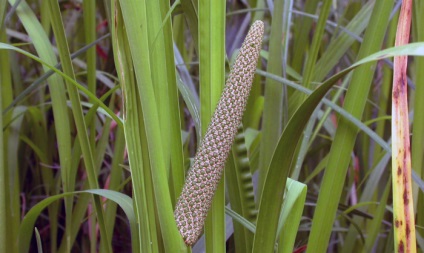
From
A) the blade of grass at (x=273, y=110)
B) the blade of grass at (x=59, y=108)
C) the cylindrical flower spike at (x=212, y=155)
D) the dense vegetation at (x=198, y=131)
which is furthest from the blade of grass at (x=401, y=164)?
the blade of grass at (x=59, y=108)

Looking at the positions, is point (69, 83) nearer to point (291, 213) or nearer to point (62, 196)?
point (62, 196)

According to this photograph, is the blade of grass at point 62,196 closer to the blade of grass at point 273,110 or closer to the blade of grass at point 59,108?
the blade of grass at point 59,108

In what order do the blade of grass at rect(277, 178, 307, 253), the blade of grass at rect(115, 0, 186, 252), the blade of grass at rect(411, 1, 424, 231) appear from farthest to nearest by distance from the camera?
the blade of grass at rect(411, 1, 424, 231) → the blade of grass at rect(277, 178, 307, 253) → the blade of grass at rect(115, 0, 186, 252)

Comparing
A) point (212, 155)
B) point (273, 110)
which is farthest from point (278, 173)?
point (273, 110)

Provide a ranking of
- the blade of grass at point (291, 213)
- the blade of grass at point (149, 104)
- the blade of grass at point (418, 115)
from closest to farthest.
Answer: the blade of grass at point (149, 104)
the blade of grass at point (291, 213)
the blade of grass at point (418, 115)

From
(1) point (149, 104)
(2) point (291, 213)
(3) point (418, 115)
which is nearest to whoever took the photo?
(1) point (149, 104)

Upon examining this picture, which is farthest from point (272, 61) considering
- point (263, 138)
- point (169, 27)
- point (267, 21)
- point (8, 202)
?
point (267, 21)

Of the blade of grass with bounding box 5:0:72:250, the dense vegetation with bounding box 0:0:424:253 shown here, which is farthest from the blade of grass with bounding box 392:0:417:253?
the blade of grass with bounding box 5:0:72:250

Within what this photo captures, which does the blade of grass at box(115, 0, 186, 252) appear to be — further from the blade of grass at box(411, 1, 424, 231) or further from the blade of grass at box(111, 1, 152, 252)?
the blade of grass at box(411, 1, 424, 231)
